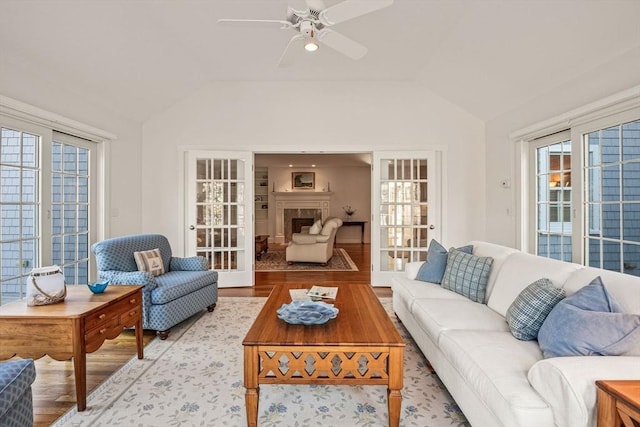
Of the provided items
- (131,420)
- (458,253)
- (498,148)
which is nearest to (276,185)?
(498,148)

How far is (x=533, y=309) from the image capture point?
176 centimetres

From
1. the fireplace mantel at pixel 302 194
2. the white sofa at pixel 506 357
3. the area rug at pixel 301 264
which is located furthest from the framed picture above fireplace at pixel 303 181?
the white sofa at pixel 506 357

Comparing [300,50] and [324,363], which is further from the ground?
[300,50]

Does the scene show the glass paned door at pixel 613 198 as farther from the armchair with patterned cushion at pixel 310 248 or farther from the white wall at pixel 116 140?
the white wall at pixel 116 140

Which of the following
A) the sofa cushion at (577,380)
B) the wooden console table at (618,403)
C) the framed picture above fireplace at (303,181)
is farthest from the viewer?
the framed picture above fireplace at (303,181)

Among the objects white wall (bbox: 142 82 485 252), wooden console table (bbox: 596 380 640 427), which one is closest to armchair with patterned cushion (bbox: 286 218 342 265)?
white wall (bbox: 142 82 485 252)

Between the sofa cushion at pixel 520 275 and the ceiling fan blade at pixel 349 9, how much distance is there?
193 cm

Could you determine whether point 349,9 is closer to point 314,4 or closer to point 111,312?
point 314,4

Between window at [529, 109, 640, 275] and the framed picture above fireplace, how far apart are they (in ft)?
22.4

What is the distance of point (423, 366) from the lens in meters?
2.40

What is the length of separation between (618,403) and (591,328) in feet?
1.37

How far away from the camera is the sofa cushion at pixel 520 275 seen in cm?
203

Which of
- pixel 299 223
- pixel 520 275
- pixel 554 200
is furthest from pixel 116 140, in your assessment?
pixel 299 223

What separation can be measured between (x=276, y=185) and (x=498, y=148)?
688 centimetres
